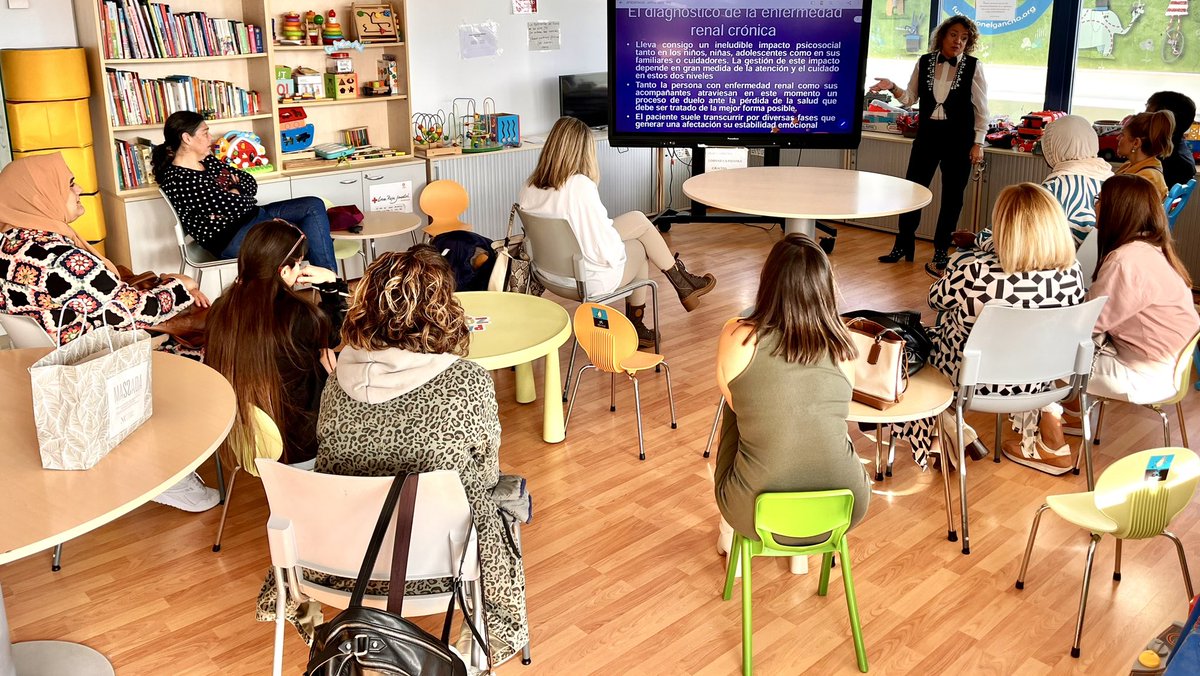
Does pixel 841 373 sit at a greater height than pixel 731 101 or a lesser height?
lesser

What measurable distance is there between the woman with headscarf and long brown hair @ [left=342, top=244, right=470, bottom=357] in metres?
3.47

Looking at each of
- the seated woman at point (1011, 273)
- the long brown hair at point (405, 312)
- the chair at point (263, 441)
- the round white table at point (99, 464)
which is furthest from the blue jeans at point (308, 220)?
the seated woman at point (1011, 273)

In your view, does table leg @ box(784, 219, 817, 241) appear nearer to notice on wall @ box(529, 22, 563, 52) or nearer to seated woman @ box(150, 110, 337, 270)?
seated woman @ box(150, 110, 337, 270)

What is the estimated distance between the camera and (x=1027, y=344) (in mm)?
3273

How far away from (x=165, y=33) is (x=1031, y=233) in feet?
14.7

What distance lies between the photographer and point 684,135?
6.67m

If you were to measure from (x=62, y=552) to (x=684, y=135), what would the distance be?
177 inches

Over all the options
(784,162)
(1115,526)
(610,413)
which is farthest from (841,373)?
(784,162)

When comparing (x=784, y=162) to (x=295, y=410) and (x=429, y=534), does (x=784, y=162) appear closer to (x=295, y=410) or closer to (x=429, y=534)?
(x=295, y=410)

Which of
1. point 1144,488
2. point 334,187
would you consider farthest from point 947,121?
point 1144,488

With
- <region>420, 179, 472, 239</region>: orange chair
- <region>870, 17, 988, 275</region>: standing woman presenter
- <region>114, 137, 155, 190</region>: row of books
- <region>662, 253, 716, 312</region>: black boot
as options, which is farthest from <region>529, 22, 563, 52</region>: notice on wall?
<region>114, 137, 155, 190</region>: row of books

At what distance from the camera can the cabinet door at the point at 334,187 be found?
606 centimetres

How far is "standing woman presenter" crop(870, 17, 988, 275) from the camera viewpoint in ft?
21.6

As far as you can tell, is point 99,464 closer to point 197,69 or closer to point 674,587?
point 674,587
